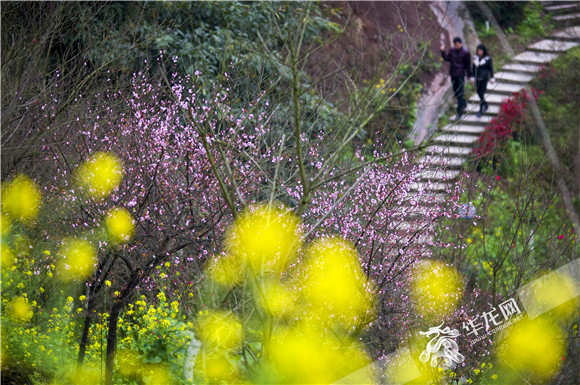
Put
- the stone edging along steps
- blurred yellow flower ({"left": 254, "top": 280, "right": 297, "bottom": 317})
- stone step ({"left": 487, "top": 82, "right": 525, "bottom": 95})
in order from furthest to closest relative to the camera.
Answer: stone step ({"left": 487, "top": 82, "right": 525, "bottom": 95}), the stone edging along steps, blurred yellow flower ({"left": 254, "top": 280, "right": 297, "bottom": 317})

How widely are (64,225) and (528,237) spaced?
487cm

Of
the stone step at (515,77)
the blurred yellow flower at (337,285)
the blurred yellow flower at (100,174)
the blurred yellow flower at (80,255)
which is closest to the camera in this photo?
the blurred yellow flower at (337,285)

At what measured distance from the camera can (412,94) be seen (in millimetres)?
14297

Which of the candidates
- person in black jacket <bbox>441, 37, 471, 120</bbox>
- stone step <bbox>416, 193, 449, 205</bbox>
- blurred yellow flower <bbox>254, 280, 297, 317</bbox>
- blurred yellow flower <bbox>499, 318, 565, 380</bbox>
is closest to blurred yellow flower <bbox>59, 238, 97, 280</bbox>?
blurred yellow flower <bbox>254, 280, 297, 317</bbox>

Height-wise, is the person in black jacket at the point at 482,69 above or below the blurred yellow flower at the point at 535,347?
above

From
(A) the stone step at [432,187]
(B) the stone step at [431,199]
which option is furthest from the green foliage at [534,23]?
(B) the stone step at [431,199]

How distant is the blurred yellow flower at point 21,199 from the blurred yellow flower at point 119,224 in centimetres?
139

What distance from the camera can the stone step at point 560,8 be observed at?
1712 centimetres

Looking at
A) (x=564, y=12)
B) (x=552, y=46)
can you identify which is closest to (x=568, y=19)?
(x=564, y=12)

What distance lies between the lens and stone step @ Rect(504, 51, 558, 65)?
51.9 feet

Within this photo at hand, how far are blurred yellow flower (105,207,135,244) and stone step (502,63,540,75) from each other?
11593mm

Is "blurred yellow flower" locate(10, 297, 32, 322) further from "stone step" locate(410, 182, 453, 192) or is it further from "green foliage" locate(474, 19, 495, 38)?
"green foliage" locate(474, 19, 495, 38)

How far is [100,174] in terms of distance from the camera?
6508 mm

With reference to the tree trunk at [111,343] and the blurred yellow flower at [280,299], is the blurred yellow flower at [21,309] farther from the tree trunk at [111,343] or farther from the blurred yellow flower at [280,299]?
the blurred yellow flower at [280,299]
